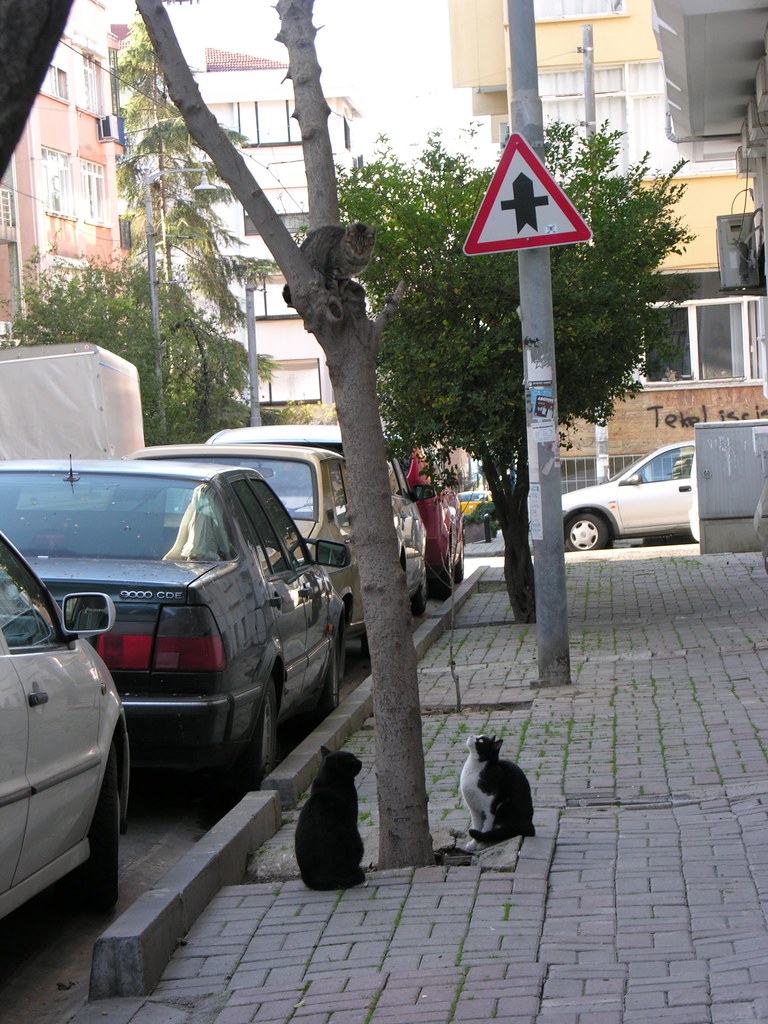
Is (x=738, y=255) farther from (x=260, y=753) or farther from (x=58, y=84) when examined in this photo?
(x=58, y=84)

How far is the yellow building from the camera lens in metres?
30.9

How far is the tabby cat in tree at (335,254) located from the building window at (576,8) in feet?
93.4

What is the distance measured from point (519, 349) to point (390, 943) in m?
8.45

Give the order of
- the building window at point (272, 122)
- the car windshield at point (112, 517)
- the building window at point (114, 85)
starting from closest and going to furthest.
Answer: the car windshield at point (112, 517) → the building window at point (114, 85) → the building window at point (272, 122)

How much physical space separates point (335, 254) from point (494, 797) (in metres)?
2.22

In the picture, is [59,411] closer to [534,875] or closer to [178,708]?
[178,708]

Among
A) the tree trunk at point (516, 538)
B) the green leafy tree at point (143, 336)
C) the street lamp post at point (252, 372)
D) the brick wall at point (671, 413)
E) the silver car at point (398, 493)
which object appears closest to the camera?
the tree trunk at point (516, 538)

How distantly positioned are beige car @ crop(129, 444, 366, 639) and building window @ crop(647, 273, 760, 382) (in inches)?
867

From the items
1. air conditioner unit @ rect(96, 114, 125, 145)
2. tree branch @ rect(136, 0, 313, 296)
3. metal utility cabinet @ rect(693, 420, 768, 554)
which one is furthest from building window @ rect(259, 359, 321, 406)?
tree branch @ rect(136, 0, 313, 296)

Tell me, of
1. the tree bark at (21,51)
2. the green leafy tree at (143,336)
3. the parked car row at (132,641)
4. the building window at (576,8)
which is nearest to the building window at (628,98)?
the building window at (576,8)

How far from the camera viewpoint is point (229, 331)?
57.1m

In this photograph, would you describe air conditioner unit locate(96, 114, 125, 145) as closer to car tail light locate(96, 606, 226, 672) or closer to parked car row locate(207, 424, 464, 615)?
parked car row locate(207, 424, 464, 615)

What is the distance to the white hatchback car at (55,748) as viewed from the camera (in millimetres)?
4539

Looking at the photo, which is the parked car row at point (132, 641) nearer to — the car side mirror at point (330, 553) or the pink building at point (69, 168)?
the car side mirror at point (330, 553)
